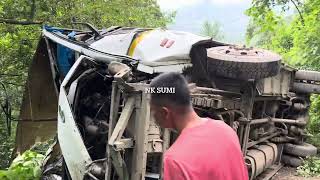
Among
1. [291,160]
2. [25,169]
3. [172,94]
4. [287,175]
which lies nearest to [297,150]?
[291,160]

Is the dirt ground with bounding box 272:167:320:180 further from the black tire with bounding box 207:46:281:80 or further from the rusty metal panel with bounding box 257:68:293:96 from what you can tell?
the black tire with bounding box 207:46:281:80

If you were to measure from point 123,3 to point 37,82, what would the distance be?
229 inches

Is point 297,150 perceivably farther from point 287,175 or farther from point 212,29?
point 212,29

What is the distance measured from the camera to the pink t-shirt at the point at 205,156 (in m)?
2.03

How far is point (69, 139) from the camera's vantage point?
481cm

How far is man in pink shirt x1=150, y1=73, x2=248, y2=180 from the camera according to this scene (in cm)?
204

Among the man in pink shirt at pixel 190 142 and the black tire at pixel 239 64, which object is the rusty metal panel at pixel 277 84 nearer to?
the black tire at pixel 239 64

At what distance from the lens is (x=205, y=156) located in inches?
81.7

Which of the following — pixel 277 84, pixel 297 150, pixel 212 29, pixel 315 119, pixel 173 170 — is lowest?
pixel 212 29

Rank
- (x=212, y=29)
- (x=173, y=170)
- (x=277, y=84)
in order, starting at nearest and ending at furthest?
(x=173, y=170) < (x=277, y=84) < (x=212, y=29)

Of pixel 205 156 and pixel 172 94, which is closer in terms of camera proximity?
pixel 205 156

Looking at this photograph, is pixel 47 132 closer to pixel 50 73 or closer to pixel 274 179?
pixel 50 73

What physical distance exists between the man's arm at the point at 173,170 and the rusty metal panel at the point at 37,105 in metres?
5.51

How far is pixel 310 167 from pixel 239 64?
2587 millimetres
